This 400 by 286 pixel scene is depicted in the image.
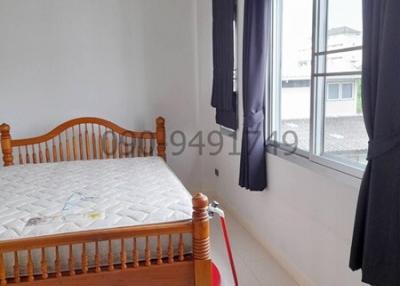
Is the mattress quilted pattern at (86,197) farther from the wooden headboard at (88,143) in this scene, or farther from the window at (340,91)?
the window at (340,91)

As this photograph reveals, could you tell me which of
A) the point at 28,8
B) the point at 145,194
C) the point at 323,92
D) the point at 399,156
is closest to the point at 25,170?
the point at 145,194

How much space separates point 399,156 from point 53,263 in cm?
140

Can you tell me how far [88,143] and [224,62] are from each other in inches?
62.0

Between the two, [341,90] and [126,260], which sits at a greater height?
[341,90]

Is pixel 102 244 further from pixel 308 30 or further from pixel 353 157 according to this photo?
pixel 308 30

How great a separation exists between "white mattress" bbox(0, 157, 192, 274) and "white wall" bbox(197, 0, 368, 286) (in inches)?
26.9

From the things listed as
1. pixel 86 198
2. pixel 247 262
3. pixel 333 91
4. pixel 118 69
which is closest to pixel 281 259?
pixel 247 262

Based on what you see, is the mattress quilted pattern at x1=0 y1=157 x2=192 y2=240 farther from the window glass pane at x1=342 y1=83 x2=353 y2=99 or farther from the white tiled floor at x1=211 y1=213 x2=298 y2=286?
the window glass pane at x1=342 y1=83 x2=353 y2=99

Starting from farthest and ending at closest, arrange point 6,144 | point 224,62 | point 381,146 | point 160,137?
point 160,137 < point 6,144 < point 224,62 < point 381,146

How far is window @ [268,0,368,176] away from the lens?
1.82 metres

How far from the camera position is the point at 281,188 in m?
2.50

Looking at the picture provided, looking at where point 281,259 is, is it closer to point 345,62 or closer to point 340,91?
point 340,91

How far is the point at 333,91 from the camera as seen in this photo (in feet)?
6.55

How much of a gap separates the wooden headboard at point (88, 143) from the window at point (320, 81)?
1.42 meters
